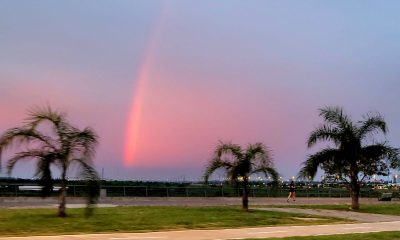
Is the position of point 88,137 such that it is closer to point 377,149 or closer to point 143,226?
point 143,226

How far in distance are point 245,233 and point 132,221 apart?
12.6 feet

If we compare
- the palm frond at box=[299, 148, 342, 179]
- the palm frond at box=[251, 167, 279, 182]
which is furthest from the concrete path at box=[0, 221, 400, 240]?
the palm frond at box=[299, 148, 342, 179]

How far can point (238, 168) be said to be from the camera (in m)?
26.1

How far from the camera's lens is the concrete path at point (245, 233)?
14996 mm

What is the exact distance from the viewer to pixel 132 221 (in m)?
18.6

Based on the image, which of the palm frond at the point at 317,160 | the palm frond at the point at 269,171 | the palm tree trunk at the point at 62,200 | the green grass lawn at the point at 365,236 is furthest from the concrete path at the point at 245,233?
the palm frond at the point at 317,160

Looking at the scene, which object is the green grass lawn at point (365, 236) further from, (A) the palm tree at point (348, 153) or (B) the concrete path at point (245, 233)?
(A) the palm tree at point (348, 153)

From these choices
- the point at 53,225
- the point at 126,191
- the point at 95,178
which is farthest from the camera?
the point at 126,191

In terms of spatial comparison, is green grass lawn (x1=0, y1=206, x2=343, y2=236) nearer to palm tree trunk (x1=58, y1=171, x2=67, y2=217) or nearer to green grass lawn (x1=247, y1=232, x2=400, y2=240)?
palm tree trunk (x1=58, y1=171, x2=67, y2=217)

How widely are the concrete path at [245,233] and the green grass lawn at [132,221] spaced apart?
0.93 metres

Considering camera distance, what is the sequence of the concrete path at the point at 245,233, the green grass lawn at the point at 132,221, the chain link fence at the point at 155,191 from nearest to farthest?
the concrete path at the point at 245,233, the green grass lawn at the point at 132,221, the chain link fence at the point at 155,191

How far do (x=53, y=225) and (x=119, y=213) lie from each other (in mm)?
4828

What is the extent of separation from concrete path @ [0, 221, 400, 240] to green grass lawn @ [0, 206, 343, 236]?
0.93 meters

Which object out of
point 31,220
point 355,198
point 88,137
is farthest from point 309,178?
point 31,220
